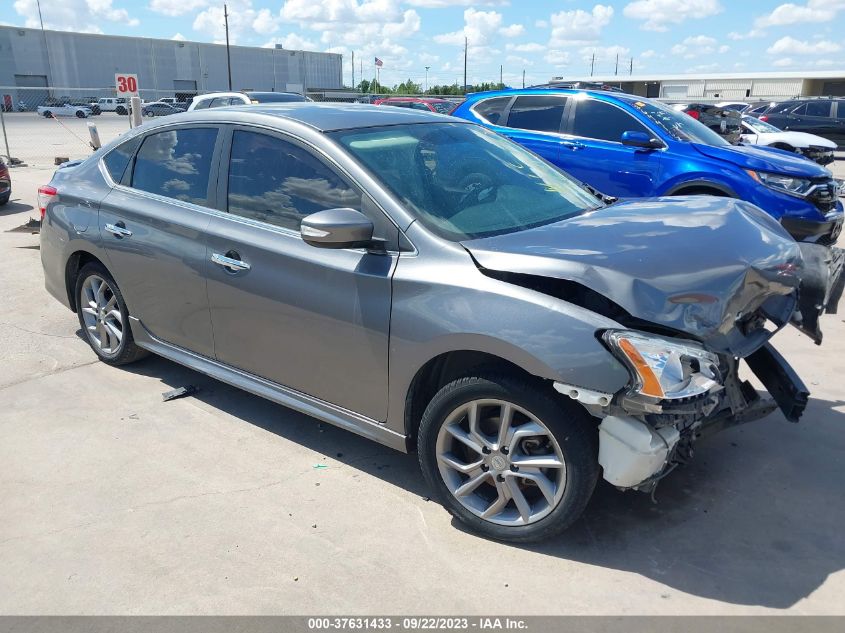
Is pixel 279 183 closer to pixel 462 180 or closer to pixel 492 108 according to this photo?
pixel 462 180

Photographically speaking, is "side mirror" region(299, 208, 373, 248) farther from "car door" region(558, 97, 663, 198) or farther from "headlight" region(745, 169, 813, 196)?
"headlight" region(745, 169, 813, 196)

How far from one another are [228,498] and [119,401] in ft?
5.01

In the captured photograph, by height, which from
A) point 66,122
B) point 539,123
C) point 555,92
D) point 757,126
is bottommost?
point 66,122

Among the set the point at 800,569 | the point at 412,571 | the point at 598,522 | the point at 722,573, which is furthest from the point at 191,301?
the point at 800,569

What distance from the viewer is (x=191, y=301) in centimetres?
409

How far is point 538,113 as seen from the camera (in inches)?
343

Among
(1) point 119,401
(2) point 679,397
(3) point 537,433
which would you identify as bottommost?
(1) point 119,401

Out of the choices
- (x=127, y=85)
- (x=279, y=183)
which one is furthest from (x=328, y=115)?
(x=127, y=85)

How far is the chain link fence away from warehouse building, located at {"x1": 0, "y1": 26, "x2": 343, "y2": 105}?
4.62 metres

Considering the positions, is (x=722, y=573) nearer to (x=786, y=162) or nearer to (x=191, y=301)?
(x=191, y=301)

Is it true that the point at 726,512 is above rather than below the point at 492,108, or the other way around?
below

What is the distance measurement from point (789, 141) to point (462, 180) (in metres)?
15.4

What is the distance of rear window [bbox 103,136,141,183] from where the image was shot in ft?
15.4

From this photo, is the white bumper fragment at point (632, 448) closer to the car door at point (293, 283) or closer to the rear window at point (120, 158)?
the car door at point (293, 283)
